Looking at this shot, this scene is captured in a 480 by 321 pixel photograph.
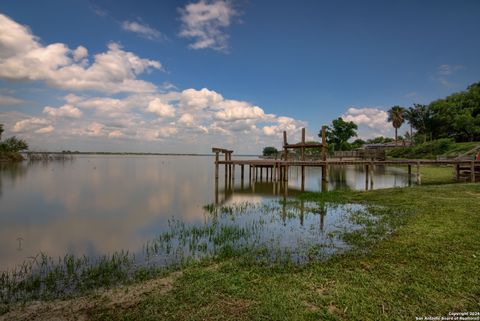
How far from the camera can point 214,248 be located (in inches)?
329

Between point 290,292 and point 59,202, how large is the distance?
17607 millimetres

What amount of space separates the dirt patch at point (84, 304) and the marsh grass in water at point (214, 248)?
1.35 ft

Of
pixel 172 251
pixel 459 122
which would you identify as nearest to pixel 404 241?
pixel 172 251

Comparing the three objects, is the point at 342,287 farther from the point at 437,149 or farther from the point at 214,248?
the point at 437,149

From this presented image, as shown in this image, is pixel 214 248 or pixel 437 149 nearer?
pixel 214 248

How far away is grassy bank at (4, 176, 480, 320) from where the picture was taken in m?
4.25

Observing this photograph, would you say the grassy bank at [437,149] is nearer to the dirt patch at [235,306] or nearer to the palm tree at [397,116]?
the palm tree at [397,116]

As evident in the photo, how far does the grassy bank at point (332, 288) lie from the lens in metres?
4.25

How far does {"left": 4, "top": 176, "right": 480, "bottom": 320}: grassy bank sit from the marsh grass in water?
66cm

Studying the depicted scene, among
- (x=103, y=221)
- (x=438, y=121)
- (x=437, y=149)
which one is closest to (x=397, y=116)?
(x=438, y=121)

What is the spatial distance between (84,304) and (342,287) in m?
4.58

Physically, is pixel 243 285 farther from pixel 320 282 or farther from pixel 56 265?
pixel 56 265

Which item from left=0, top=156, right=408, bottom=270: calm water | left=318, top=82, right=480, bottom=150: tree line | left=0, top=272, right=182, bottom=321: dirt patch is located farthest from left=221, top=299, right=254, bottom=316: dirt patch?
left=318, top=82, right=480, bottom=150: tree line

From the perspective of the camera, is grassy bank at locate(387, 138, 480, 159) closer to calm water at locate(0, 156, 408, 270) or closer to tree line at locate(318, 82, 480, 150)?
tree line at locate(318, 82, 480, 150)
